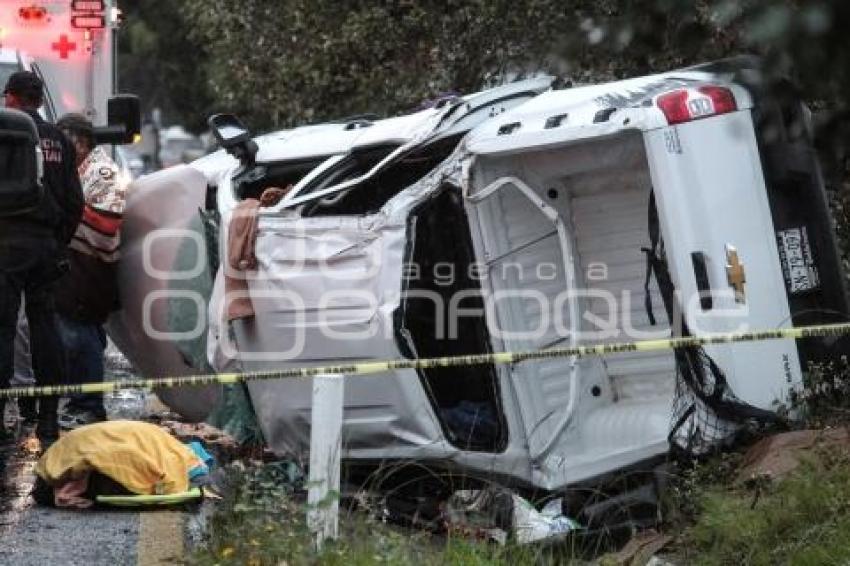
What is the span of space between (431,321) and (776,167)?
1.71 m

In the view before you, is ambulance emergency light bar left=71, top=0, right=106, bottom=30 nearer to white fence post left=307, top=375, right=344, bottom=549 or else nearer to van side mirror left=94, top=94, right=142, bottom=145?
van side mirror left=94, top=94, right=142, bottom=145

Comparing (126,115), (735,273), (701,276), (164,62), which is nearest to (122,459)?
(701,276)

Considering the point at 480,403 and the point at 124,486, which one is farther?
the point at 480,403

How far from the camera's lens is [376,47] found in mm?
12562

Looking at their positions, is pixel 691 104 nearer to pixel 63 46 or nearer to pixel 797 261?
pixel 797 261

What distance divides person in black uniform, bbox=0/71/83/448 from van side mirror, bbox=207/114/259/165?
0.78m

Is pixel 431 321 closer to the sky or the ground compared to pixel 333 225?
closer to the ground

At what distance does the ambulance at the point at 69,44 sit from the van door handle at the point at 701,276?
5907 mm

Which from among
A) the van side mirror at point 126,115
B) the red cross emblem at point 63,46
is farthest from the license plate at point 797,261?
the red cross emblem at point 63,46

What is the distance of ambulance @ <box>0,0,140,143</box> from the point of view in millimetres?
10539

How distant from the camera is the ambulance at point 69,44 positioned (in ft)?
34.6

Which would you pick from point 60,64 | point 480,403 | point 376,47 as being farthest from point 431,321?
point 376,47

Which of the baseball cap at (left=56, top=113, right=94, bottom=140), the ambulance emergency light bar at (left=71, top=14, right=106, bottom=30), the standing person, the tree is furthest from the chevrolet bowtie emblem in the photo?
the tree

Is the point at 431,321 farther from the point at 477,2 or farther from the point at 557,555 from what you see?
the point at 477,2
